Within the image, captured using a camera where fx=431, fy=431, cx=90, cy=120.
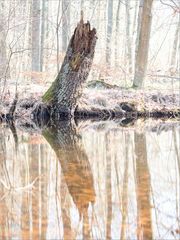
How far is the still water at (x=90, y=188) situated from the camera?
3508mm

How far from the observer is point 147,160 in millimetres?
6332

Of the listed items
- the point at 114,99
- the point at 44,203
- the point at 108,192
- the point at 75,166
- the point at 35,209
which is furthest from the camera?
the point at 114,99

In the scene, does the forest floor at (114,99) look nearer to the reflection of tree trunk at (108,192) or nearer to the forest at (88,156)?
the forest at (88,156)

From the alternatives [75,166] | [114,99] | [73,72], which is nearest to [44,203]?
[75,166]

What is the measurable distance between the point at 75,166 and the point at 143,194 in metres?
1.60

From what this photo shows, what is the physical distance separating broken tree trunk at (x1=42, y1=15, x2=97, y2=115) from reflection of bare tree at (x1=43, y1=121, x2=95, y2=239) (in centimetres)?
196

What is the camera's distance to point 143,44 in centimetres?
1405

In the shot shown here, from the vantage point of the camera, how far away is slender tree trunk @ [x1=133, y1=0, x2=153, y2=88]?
1370cm

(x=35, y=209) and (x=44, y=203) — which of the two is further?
(x=44, y=203)

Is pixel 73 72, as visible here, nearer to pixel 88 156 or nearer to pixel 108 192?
pixel 88 156

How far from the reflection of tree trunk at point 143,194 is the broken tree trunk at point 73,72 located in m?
4.24

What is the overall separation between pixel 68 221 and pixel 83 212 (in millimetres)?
283

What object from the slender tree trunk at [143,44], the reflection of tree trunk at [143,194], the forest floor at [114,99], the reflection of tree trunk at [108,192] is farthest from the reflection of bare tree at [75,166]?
the slender tree trunk at [143,44]

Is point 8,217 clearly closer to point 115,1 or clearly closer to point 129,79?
point 129,79
